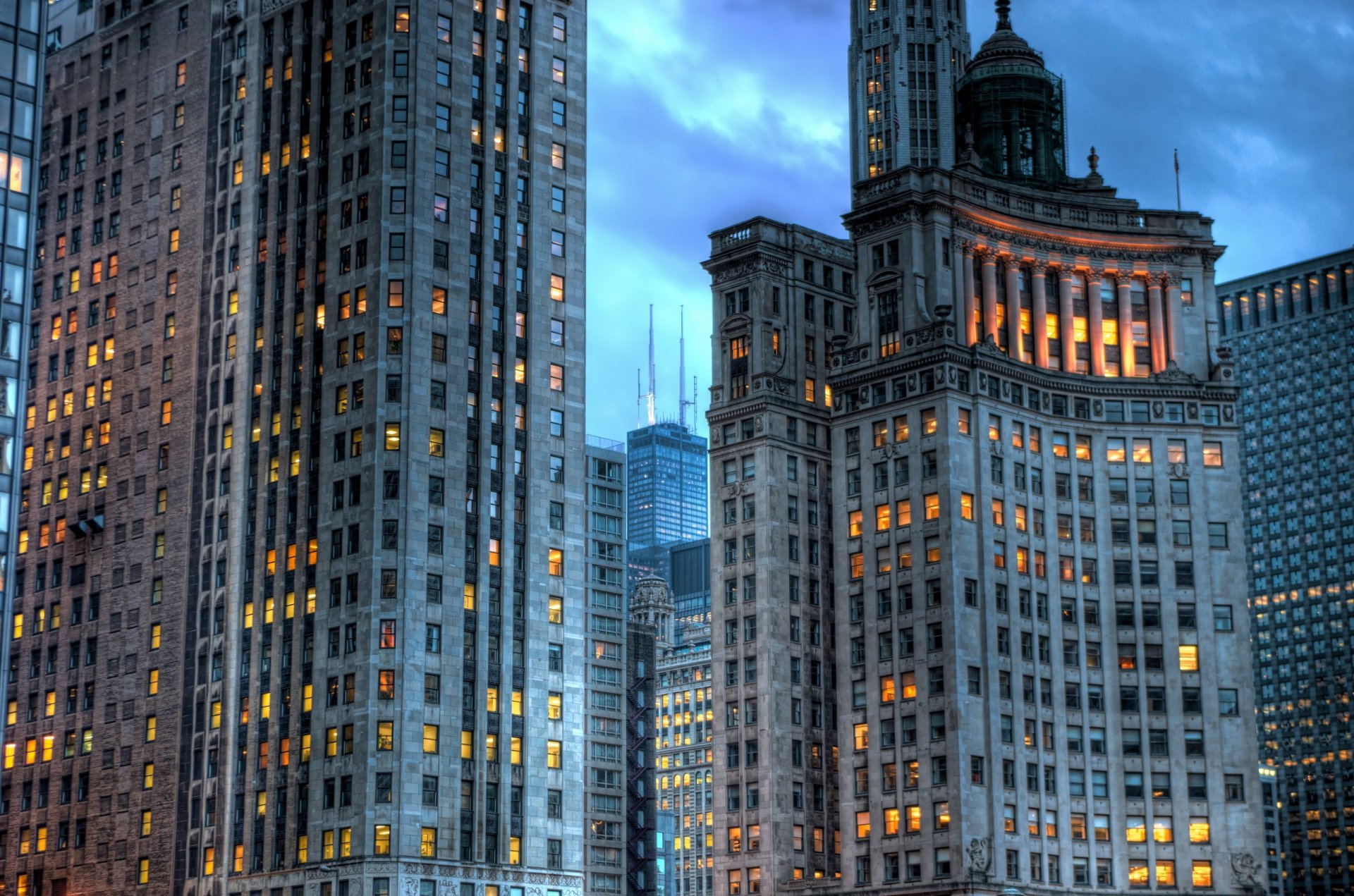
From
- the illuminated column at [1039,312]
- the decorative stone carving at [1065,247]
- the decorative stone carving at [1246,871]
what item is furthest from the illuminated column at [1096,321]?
the decorative stone carving at [1246,871]

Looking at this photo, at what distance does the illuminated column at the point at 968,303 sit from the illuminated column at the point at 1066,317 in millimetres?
10633

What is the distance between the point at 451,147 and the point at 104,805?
61151 mm

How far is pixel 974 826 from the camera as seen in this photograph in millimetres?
172750

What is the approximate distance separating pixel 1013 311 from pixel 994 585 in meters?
28.6

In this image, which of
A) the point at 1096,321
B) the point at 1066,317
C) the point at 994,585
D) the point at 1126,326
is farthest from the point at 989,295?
the point at 994,585

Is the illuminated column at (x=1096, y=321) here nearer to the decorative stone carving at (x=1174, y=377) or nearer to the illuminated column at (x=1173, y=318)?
the decorative stone carving at (x=1174, y=377)

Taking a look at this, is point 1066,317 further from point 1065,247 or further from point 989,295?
point 989,295

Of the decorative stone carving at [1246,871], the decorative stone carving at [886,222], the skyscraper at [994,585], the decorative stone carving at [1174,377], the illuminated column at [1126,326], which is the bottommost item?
the decorative stone carving at [1246,871]

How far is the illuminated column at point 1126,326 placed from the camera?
197 metres

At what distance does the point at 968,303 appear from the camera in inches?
7510

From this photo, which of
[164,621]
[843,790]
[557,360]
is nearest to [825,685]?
[843,790]

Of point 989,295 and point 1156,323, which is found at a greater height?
point 989,295

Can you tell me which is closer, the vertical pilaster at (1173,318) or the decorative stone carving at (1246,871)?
the decorative stone carving at (1246,871)

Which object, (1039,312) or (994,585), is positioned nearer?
(994,585)
